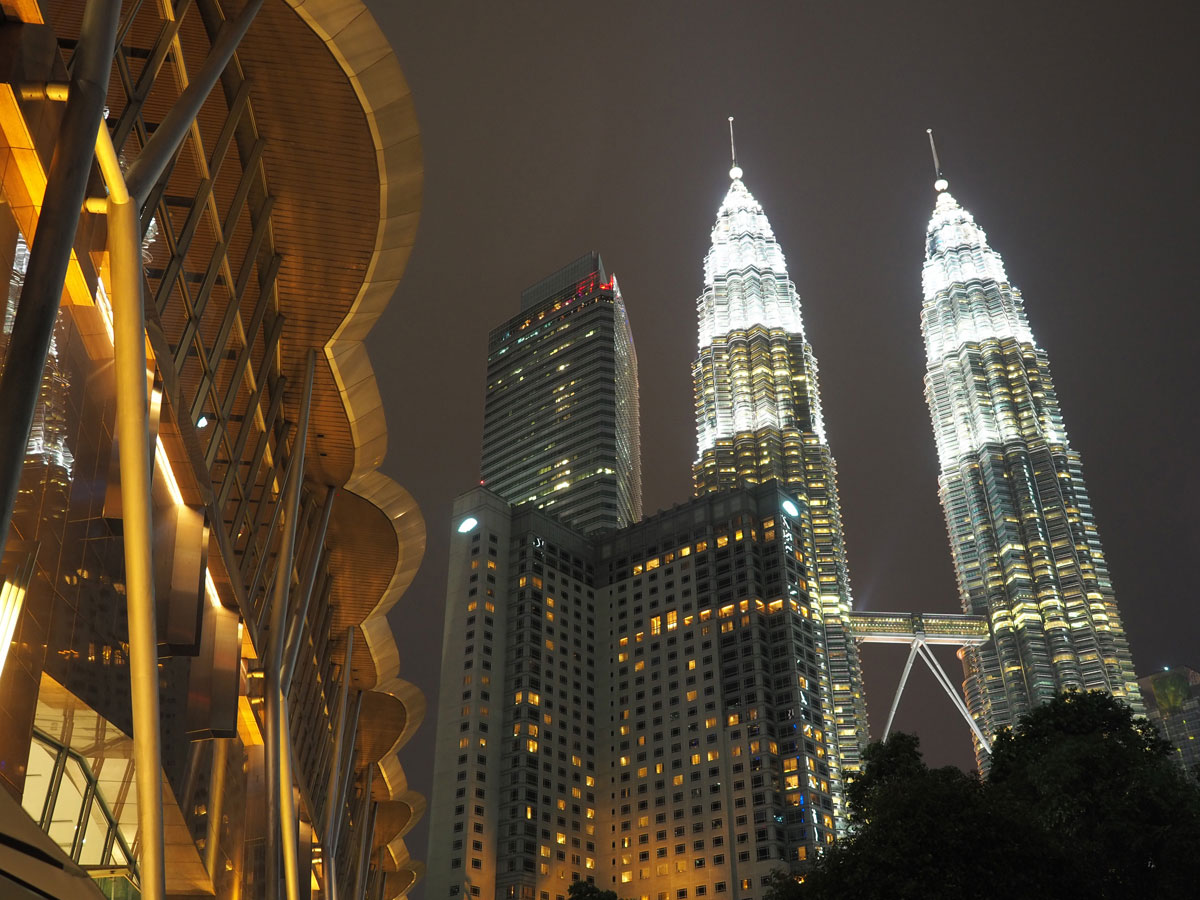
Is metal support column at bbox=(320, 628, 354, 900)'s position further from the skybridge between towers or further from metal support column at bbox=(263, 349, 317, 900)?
the skybridge between towers

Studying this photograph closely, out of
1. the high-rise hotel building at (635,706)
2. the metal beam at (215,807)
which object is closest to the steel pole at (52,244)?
the metal beam at (215,807)

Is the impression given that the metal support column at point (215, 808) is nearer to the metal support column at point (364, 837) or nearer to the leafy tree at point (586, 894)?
the metal support column at point (364, 837)

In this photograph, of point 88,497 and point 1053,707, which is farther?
point 1053,707

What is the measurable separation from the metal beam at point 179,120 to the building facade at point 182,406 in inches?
1.7

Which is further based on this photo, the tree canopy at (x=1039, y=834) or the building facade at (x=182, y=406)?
the tree canopy at (x=1039, y=834)

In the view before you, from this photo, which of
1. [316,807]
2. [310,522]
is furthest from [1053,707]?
[310,522]

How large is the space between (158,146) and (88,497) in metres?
4.25

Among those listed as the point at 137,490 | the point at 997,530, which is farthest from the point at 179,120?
the point at 997,530

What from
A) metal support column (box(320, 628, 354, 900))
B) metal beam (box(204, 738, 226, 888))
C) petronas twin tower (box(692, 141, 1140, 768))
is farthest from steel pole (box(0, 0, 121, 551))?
petronas twin tower (box(692, 141, 1140, 768))

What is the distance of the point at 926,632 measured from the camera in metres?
181

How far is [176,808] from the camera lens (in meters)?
18.8

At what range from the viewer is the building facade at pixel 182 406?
1120cm

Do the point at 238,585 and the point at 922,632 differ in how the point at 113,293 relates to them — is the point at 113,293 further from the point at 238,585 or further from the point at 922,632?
the point at 922,632

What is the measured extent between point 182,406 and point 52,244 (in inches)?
275
